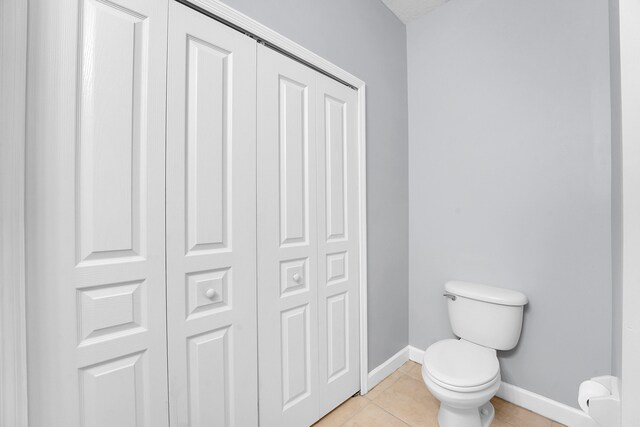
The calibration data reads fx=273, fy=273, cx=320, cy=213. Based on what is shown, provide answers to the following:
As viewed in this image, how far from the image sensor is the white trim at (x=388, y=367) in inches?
71.4

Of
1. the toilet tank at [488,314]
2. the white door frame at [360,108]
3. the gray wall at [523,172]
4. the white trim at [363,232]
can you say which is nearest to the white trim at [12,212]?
the white door frame at [360,108]

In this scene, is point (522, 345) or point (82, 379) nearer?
point (82, 379)

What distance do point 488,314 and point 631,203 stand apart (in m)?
1.32

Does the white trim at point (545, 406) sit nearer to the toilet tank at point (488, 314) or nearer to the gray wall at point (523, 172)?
the gray wall at point (523, 172)

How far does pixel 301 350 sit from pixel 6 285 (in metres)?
1.14

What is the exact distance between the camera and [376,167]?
6.08ft

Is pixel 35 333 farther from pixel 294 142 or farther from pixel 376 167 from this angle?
pixel 376 167

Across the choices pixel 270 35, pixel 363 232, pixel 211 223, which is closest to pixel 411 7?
pixel 270 35

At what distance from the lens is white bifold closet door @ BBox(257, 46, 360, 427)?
1281mm

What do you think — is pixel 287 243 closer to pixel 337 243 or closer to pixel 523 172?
pixel 337 243

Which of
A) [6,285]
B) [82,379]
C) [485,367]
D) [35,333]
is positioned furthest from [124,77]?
[485,367]

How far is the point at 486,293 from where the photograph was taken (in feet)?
5.28

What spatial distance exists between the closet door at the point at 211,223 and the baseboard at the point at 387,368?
87 centimetres

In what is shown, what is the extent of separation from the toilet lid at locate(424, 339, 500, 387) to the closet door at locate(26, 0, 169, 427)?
3.94 ft
